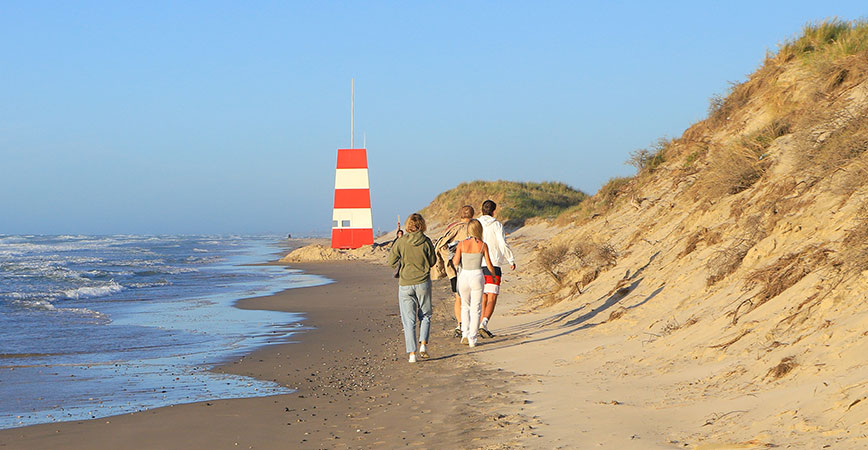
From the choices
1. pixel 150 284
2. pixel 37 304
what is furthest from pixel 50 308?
pixel 150 284

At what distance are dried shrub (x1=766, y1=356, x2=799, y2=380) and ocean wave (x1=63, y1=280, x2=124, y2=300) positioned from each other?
16709 mm

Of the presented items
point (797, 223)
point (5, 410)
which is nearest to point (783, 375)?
point (797, 223)

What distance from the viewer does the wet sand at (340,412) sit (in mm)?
5711

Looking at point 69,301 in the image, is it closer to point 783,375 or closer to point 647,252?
point 647,252

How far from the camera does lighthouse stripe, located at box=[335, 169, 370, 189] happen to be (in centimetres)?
3111

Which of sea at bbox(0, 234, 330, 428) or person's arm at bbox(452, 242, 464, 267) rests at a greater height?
person's arm at bbox(452, 242, 464, 267)

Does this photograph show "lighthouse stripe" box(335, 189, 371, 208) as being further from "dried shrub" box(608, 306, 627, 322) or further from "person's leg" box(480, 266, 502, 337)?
"dried shrub" box(608, 306, 627, 322)

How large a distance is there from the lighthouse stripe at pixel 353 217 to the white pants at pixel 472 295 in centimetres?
2173

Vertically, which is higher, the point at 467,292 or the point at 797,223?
the point at 797,223

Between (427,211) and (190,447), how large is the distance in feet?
138

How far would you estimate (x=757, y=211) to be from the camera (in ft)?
33.9

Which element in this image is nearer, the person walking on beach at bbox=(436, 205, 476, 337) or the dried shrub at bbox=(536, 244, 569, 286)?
the person walking on beach at bbox=(436, 205, 476, 337)

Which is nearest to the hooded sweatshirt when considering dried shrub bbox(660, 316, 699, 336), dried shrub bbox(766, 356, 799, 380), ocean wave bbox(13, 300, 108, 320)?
dried shrub bbox(660, 316, 699, 336)

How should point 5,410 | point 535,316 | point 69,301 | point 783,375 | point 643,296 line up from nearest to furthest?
point 783,375
point 5,410
point 643,296
point 535,316
point 69,301
